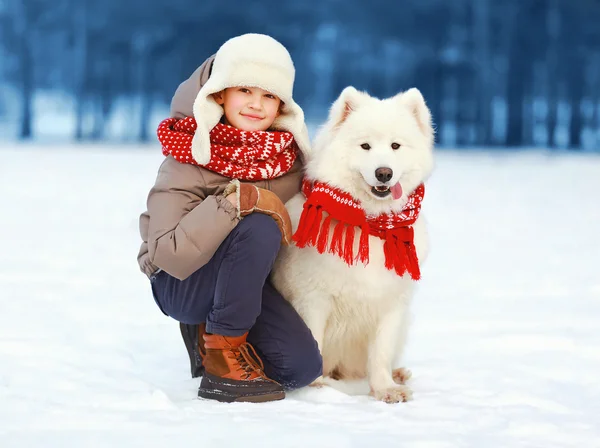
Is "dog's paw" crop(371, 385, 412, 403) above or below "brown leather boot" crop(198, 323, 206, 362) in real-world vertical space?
below

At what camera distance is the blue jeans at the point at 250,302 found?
204cm

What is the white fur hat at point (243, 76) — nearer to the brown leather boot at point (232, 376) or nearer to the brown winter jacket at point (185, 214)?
the brown winter jacket at point (185, 214)

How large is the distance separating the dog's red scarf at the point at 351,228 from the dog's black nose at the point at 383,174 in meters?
0.14

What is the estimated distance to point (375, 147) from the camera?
7.09ft

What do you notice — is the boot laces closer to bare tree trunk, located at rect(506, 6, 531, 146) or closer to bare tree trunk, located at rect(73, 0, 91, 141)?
bare tree trunk, located at rect(506, 6, 531, 146)

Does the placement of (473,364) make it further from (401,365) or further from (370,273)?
(370,273)

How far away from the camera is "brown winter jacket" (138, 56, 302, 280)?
6.51 ft

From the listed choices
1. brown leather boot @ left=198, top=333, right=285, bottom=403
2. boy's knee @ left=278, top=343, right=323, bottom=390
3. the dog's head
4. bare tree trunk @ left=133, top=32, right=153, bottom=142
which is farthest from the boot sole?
bare tree trunk @ left=133, top=32, right=153, bottom=142

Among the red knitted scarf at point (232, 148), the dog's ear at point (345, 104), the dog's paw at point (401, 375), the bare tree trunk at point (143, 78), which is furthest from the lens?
the bare tree trunk at point (143, 78)

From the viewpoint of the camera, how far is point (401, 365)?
260cm

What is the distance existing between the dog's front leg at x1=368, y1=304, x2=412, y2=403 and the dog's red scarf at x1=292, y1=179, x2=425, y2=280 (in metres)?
0.17

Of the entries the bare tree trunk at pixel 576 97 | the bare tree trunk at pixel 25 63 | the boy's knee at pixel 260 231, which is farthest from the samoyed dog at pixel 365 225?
the bare tree trunk at pixel 25 63

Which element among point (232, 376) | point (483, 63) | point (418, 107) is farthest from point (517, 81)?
point (232, 376)

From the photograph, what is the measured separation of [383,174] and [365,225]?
0.18m
